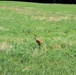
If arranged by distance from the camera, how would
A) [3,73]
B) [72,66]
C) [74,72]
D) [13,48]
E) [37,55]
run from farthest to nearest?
1. [13,48]
2. [37,55]
3. [72,66]
4. [74,72]
5. [3,73]

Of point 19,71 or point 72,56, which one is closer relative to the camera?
point 19,71

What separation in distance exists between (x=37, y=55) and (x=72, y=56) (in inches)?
49.7

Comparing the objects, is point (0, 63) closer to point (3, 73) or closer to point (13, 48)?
Result: point (3, 73)

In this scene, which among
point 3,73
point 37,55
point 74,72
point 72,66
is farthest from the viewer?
point 37,55

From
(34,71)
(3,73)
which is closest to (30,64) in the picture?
(34,71)

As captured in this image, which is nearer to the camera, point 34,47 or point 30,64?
point 30,64

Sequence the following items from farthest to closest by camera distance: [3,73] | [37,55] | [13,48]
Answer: [13,48], [37,55], [3,73]

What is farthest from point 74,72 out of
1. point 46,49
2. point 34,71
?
point 46,49

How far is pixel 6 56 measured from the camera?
8.47 m

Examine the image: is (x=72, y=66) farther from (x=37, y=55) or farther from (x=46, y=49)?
(x=46, y=49)

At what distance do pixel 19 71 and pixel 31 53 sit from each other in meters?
1.86

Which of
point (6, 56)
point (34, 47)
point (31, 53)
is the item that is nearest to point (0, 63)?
point (6, 56)

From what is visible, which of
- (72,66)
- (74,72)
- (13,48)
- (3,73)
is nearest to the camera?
(3,73)

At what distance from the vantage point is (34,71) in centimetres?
733
